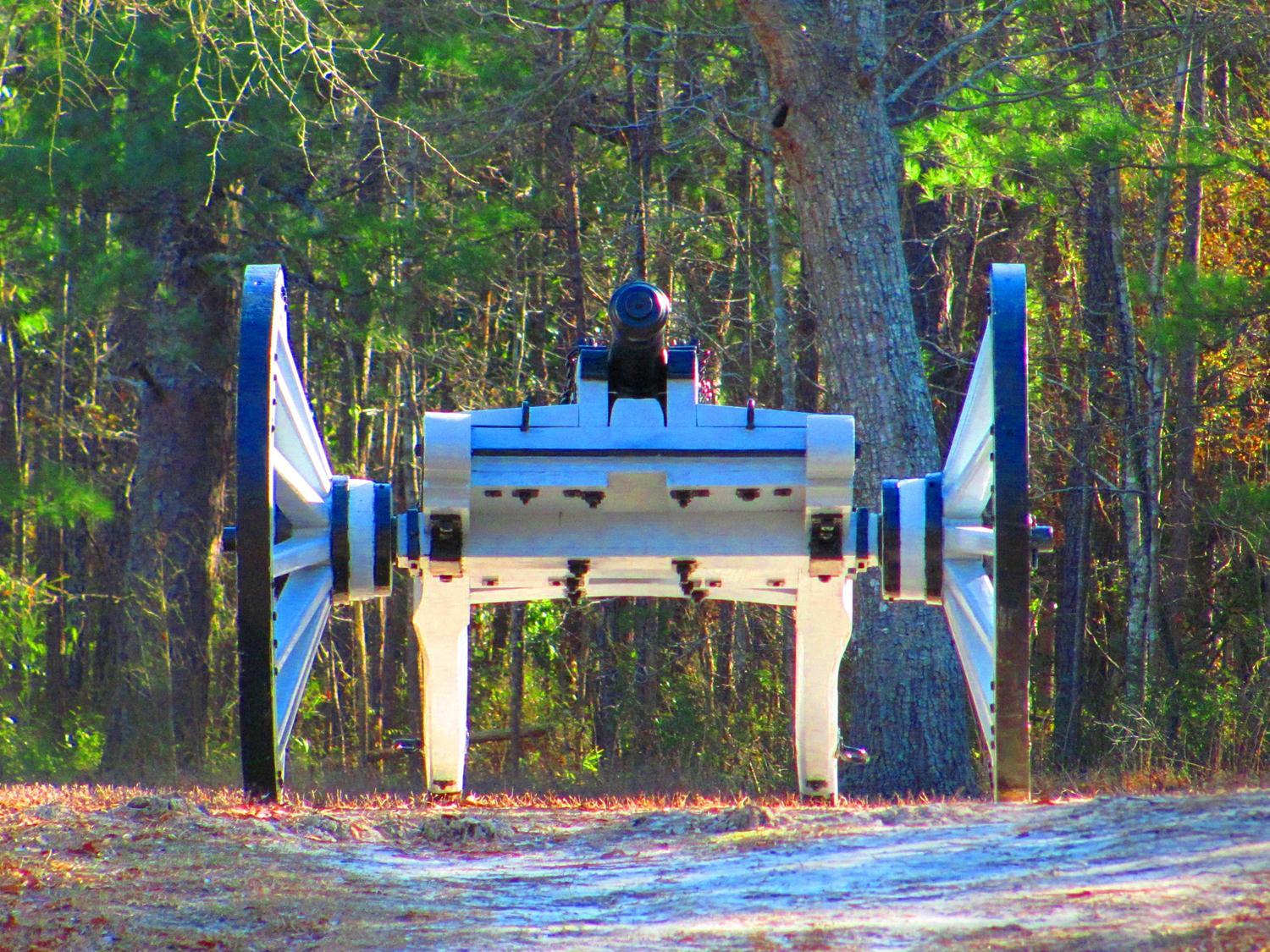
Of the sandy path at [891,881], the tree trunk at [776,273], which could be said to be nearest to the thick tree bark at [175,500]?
the tree trunk at [776,273]

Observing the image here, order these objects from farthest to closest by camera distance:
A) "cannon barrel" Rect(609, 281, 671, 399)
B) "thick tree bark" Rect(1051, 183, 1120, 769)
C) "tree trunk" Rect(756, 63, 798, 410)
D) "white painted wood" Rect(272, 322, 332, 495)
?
"thick tree bark" Rect(1051, 183, 1120, 769)
"tree trunk" Rect(756, 63, 798, 410)
"cannon barrel" Rect(609, 281, 671, 399)
"white painted wood" Rect(272, 322, 332, 495)

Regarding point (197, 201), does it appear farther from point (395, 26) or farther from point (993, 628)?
point (993, 628)

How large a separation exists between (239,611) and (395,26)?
Result: 7782 mm

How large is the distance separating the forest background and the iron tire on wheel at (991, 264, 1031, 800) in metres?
4.63

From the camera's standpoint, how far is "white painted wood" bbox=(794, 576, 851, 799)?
5250mm

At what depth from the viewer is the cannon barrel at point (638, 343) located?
4766mm

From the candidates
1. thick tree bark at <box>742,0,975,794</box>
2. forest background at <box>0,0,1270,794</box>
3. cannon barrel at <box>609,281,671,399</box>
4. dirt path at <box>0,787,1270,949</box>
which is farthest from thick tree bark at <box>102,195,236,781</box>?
cannon barrel at <box>609,281,671,399</box>

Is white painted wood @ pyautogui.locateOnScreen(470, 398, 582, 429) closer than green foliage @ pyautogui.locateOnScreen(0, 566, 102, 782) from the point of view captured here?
Yes

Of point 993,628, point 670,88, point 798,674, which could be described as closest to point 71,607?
point 670,88

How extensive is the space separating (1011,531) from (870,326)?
14.6 ft

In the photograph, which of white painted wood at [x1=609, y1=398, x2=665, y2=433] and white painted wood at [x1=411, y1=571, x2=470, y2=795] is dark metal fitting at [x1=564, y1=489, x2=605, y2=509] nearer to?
white painted wood at [x1=609, y1=398, x2=665, y2=433]

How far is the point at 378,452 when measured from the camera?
14.5 meters

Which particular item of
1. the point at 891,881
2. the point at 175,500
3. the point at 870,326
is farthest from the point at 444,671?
the point at 175,500

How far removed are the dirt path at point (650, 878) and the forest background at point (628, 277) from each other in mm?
4388
